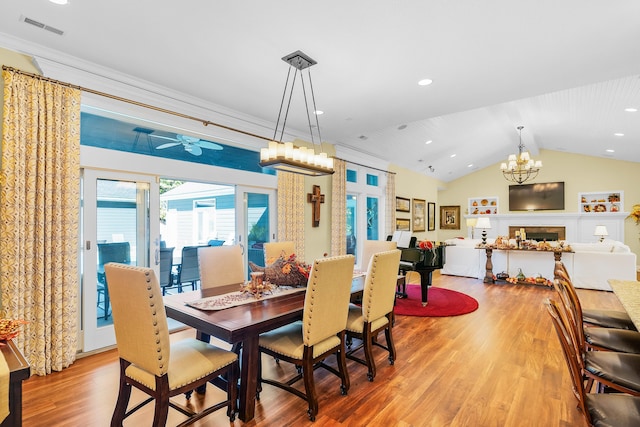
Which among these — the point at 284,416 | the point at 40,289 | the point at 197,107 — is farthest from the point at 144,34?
the point at 284,416

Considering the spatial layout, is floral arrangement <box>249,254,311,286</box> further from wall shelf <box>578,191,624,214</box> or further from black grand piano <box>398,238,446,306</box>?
wall shelf <box>578,191,624,214</box>

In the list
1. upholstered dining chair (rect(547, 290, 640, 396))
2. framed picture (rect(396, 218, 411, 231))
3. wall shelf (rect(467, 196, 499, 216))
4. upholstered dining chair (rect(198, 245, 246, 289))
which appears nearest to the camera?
upholstered dining chair (rect(547, 290, 640, 396))

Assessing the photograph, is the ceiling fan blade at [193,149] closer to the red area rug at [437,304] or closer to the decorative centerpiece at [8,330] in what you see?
the decorative centerpiece at [8,330]

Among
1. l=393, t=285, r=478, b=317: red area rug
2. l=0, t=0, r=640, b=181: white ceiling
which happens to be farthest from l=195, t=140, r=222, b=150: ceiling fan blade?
l=393, t=285, r=478, b=317: red area rug

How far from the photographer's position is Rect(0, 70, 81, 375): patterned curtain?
2748mm

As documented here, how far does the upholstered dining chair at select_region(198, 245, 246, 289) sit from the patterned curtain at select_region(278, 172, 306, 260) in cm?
173

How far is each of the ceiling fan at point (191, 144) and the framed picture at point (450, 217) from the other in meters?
10.3

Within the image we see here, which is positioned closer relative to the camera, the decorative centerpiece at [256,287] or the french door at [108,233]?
the decorative centerpiece at [256,287]

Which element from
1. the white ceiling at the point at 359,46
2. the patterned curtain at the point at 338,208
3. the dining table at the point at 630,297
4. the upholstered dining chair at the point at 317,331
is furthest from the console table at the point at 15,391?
the patterned curtain at the point at 338,208

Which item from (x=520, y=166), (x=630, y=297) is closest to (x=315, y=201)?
(x=630, y=297)

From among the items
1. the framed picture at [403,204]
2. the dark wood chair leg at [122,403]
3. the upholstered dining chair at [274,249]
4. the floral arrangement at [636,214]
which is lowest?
the dark wood chair leg at [122,403]

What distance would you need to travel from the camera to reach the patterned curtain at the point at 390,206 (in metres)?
8.09

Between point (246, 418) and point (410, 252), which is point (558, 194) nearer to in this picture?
point (410, 252)

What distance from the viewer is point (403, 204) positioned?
29.9 feet
